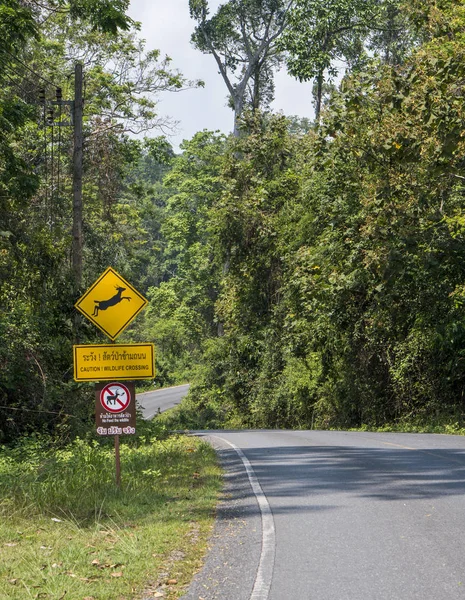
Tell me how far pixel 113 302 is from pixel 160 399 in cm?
4932

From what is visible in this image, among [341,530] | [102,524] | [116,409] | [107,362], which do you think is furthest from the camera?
[116,409]

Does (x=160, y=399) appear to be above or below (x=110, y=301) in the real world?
below

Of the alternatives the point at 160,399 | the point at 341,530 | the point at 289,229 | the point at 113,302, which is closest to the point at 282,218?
the point at 289,229

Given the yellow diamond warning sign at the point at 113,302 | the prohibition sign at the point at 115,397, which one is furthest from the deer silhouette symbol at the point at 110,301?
the prohibition sign at the point at 115,397

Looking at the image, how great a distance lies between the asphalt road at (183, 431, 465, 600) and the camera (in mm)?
6906

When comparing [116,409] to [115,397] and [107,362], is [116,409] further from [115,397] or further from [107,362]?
[107,362]

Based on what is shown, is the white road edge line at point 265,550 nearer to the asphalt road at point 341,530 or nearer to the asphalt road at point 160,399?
the asphalt road at point 341,530

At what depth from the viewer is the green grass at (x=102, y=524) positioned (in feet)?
24.1

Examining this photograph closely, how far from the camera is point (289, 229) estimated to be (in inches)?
1519

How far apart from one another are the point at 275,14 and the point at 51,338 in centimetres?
3318

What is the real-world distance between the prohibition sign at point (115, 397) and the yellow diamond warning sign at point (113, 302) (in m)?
0.72

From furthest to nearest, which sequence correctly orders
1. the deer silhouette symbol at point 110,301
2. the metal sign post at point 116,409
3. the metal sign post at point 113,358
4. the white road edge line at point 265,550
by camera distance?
1. the metal sign post at point 116,409
2. the metal sign post at point 113,358
3. the deer silhouette symbol at point 110,301
4. the white road edge line at point 265,550

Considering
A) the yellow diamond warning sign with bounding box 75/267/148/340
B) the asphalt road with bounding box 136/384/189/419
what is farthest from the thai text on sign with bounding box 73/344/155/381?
the asphalt road with bounding box 136/384/189/419

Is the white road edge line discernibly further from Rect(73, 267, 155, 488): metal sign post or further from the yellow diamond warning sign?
the yellow diamond warning sign
